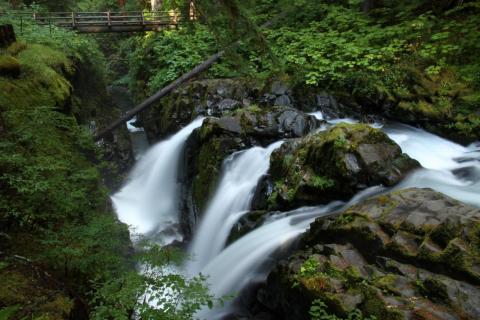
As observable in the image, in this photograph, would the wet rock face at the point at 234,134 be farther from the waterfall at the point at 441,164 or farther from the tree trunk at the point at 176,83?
the tree trunk at the point at 176,83

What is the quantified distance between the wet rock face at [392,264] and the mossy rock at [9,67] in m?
6.15

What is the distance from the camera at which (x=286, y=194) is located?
260 inches

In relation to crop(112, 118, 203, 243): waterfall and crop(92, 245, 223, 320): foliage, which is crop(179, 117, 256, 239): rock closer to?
crop(112, 118, 203, 243): waterfall

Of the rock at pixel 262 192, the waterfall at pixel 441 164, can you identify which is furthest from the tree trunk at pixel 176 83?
the waterfall at pixel 441 164

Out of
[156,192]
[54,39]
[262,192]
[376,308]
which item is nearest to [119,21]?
[54,39]

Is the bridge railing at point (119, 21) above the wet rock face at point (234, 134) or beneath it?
above

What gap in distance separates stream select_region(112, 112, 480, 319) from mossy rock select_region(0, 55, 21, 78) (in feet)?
12.1

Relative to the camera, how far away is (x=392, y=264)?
3971mm

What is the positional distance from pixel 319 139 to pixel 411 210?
2.61m

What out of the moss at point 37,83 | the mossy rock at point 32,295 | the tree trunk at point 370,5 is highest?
the tree trunk at point 370,5

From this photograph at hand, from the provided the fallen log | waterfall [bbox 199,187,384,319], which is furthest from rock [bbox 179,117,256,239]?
the fallen log

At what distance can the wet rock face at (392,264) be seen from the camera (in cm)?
352

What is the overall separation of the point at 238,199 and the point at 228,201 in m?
0.29

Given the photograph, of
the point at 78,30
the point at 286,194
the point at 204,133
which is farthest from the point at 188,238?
the point at 78,30
